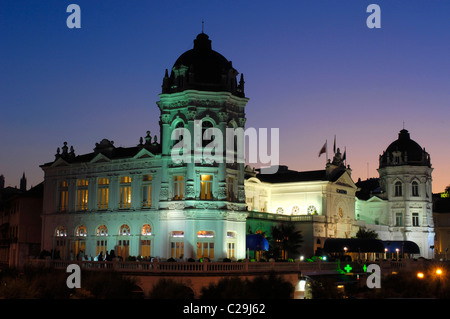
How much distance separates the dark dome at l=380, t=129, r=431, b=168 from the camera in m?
98.3

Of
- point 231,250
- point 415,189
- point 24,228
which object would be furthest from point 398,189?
point 24,228

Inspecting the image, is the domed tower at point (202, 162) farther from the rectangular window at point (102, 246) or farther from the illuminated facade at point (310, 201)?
the illuminated facade at point (310, 201)

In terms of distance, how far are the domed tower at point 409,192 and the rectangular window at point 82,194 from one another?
45.3 metres

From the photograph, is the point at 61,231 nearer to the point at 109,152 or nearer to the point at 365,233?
the point at 109,152

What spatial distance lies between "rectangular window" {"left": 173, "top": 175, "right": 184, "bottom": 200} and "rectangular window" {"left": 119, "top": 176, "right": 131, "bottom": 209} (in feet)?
17.5

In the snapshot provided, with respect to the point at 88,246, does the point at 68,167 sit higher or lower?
higher

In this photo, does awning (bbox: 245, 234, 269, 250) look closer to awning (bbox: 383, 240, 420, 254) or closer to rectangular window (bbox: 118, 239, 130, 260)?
rectangular window (bbox: 118, 239, 130, 260)

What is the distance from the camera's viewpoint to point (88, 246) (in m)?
67.1

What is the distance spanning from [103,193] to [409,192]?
46447 mm
